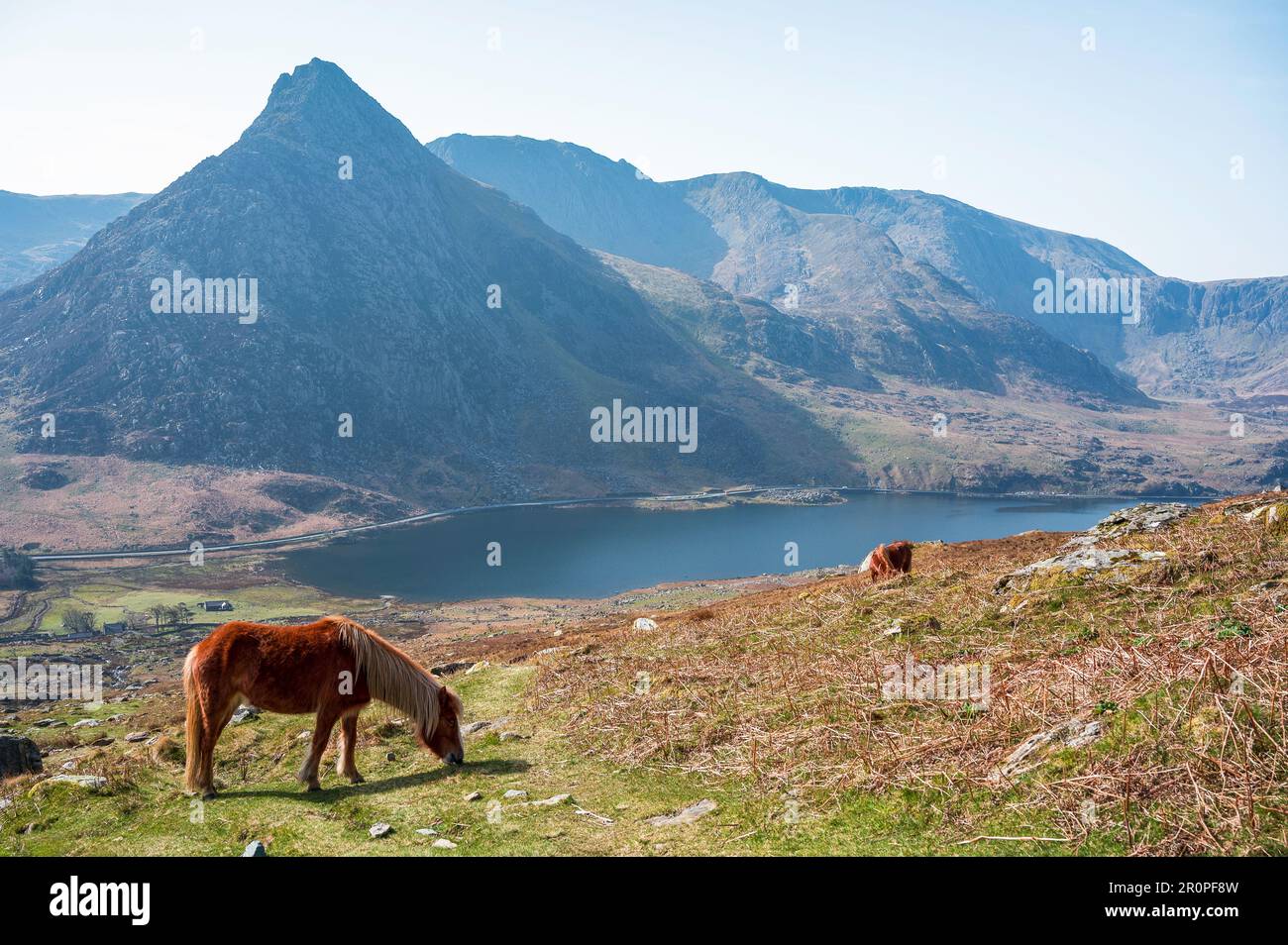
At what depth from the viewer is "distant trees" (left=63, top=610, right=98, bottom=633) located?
93.7 m

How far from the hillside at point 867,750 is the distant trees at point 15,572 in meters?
121

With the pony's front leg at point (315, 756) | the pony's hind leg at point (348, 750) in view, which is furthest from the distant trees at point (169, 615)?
the pony's front leg at point (315, 756)

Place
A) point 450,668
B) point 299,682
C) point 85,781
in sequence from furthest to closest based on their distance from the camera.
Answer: point 450,668, point 85,781, point 299,682

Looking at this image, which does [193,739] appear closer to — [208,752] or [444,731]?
[208,752]

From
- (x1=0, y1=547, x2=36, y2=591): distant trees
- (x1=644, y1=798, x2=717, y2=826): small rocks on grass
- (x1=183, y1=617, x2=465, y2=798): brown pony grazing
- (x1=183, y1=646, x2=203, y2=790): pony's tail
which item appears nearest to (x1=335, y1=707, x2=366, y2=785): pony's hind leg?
(x1=183, y1=617, x2=465, y2=798): brown pony grazing

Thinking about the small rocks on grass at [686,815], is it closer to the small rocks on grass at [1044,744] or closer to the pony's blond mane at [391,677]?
the small rocks on grass at [1044,744]

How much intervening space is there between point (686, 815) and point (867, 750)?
2.32m

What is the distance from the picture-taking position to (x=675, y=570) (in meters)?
134

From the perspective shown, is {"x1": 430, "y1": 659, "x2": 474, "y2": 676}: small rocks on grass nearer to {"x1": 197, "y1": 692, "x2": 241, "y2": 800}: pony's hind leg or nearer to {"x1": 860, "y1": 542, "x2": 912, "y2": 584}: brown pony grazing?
{"x1": 197, "y1": 692, "x2": 241, "y2": 800}: pony's hind leg

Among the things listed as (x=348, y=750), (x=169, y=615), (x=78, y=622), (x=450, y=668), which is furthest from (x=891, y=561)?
(x=78, y=622)

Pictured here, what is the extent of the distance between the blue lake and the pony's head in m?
104

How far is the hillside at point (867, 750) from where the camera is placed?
25.7ft

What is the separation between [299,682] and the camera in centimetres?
1211
